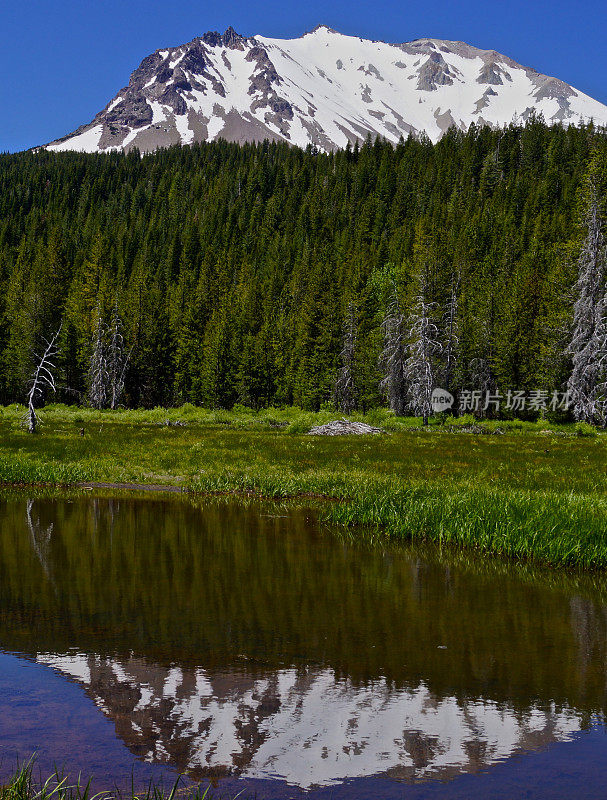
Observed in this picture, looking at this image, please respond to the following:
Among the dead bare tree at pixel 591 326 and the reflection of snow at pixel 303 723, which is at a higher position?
the dead bare tree at pixel 591 326

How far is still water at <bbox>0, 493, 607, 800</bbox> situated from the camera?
542cm

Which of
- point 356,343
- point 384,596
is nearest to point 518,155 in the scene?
point 356,343

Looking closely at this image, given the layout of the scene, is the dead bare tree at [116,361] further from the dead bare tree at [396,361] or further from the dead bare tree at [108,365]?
the dead bare tree at [396,361]

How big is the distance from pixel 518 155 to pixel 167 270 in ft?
267

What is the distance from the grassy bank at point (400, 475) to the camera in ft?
49.3

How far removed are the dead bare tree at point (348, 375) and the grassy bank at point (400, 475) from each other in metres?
32.5

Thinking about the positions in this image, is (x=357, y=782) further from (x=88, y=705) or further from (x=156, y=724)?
(x=88, y=705)

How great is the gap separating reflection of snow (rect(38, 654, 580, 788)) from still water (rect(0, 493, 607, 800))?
21 mm

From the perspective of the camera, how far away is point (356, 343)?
81.3 meters

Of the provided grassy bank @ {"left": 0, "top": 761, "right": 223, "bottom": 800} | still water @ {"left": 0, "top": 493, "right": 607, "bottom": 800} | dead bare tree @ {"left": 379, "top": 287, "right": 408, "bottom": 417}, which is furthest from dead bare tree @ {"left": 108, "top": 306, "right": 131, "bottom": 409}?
grassy bank @ {"left": 0, "top": 761, "right": 223, "bottom": 800}

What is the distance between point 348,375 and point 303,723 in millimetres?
74032

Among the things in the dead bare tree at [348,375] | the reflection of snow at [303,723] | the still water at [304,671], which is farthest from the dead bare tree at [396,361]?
the reflection of snow at [303,723]

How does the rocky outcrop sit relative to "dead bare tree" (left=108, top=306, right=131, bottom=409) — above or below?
below

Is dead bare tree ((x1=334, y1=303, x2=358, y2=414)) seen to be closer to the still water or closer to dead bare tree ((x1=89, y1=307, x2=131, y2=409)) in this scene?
dead bare tree ((x1=89, y1=307, x2=131, y2=409))
